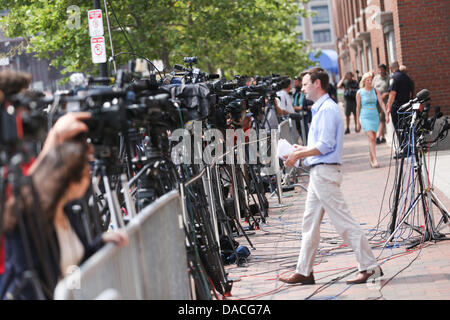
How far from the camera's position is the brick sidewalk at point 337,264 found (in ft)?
23.0

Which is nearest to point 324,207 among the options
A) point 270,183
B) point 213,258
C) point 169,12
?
point 213,258

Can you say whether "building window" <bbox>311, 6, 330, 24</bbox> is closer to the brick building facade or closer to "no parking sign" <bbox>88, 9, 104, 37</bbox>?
the brick building facade

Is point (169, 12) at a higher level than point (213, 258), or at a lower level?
higher

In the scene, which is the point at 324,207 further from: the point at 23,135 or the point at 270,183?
the point at 270,183

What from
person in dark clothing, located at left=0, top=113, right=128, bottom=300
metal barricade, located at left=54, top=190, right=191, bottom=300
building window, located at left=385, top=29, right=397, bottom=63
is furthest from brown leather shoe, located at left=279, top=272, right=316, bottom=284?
building window, located at left=385, top=29, right=397, bottom=63

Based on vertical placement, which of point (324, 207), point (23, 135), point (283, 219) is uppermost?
point (23, 135)

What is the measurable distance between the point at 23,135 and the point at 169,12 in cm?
1732

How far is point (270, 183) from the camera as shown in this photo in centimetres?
1359

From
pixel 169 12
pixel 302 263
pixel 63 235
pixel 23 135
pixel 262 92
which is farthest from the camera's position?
pixel 169 12

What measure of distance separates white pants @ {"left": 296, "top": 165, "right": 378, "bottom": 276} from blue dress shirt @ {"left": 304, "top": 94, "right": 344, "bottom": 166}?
86 millimetres

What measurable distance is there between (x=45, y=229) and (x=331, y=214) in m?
3.85

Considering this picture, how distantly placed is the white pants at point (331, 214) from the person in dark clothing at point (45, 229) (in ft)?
11.1

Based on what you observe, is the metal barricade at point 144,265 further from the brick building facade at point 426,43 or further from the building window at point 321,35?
the building window at point 321,35

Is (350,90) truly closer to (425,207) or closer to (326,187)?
(425,207)
